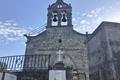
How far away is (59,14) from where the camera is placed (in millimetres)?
16859

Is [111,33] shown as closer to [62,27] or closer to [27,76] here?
[27,76]

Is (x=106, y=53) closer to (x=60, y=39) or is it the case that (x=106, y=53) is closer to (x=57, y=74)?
(x=57, y=74)

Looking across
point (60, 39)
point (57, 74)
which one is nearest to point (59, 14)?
point (60, 39)

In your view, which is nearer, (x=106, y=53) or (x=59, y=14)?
(x=106, y=53)

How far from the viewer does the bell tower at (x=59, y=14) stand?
16.9m

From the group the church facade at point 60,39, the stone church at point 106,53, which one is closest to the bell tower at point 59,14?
the church facade at point 60,39

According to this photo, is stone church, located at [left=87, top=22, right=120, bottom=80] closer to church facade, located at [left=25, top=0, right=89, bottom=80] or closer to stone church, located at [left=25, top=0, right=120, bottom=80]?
stone church, located at [left=25, top=0, right=120, bottom=80]

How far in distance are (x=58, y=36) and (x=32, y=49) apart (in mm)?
3479

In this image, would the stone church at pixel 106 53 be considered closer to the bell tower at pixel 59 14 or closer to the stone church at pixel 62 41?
the stone church at pixel 62 41

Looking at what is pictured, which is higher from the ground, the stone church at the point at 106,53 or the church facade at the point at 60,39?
the church facade at the point at 60,39

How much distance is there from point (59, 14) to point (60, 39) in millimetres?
2987

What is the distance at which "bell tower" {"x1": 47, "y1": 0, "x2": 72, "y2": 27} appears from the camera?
16.9 metres

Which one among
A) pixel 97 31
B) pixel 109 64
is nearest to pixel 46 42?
pixel 97 31

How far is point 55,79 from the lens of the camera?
5.66 m
